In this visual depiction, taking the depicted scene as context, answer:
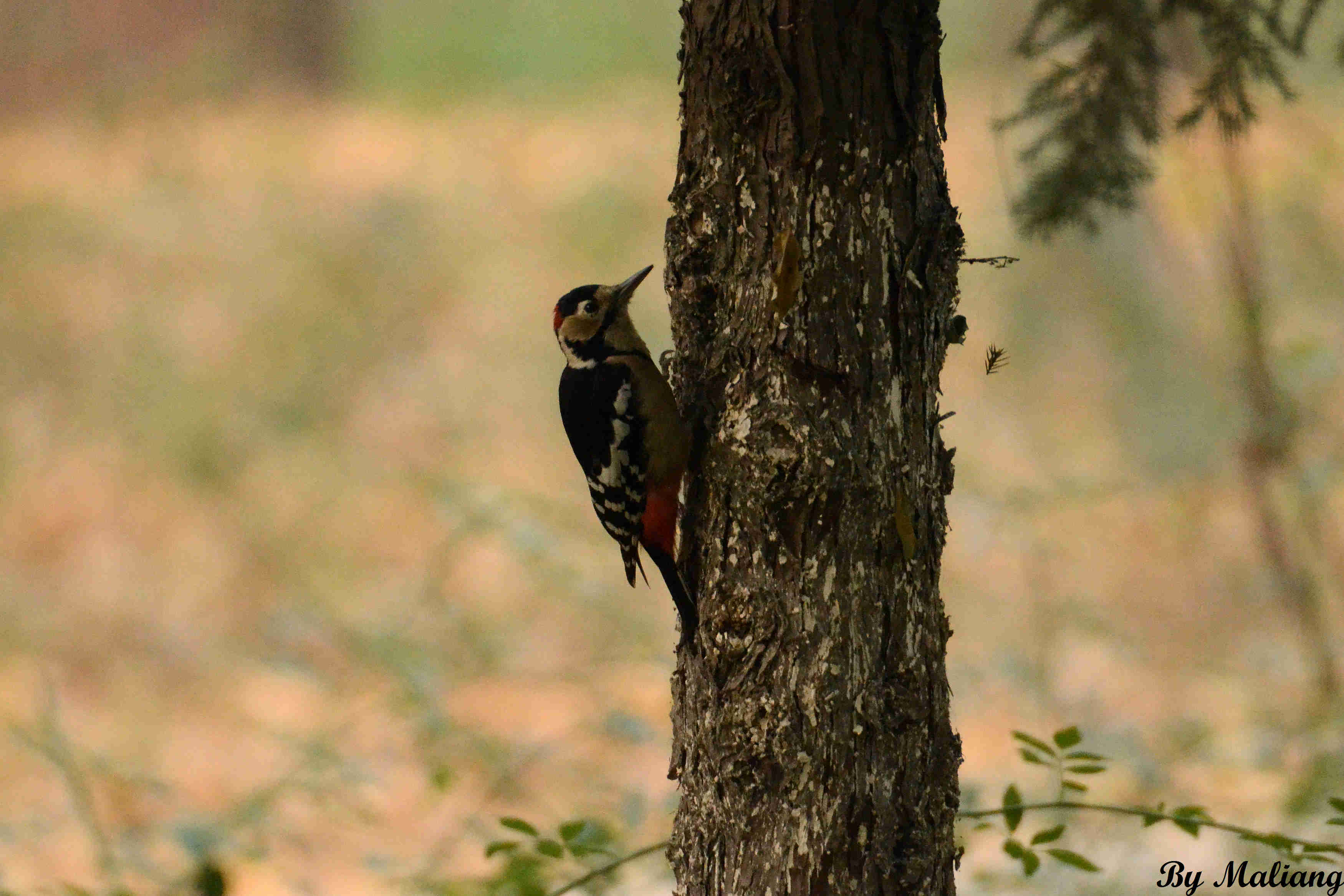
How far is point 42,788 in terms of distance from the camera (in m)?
6.55

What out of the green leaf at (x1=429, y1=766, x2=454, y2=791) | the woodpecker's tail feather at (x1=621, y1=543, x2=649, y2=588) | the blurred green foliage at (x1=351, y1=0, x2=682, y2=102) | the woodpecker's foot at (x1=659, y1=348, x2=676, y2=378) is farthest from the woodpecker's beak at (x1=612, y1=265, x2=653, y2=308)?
the blurred green foliage at (x1=351, y1=0, x2=682, y2=102)

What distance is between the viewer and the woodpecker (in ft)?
9.13

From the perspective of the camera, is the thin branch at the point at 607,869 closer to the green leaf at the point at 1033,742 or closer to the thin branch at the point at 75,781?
the green leaf at the point at 1033,742

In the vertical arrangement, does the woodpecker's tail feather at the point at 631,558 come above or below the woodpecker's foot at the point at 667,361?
below

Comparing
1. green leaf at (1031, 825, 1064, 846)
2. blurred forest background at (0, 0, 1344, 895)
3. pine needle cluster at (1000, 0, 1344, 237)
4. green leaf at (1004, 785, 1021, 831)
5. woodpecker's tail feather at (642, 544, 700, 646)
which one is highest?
blurred forest background at (0, 0, 1344, 895)

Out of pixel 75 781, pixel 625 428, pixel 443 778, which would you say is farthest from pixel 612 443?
pixel 75 781

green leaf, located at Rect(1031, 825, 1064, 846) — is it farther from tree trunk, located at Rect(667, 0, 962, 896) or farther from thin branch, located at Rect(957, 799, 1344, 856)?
tree trunk, located at Rect(667, 0, 962, 896)

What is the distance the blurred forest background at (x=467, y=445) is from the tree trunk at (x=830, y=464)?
4.35 ft

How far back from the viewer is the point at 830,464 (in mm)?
2285

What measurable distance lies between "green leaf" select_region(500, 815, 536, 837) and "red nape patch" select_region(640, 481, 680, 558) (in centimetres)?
68

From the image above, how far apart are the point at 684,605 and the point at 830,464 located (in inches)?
17.5

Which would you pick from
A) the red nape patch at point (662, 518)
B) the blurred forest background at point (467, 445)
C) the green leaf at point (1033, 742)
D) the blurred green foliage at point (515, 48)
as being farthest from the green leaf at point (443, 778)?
the blurred green foliage at point (515, 48)

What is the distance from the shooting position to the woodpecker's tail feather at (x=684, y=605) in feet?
8.10

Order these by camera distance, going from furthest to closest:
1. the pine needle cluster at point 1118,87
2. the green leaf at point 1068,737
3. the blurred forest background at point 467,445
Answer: the blurred forest background at point 467,445, the pine needle cluster at point 1118,87, the green leaf at point 1068,737
